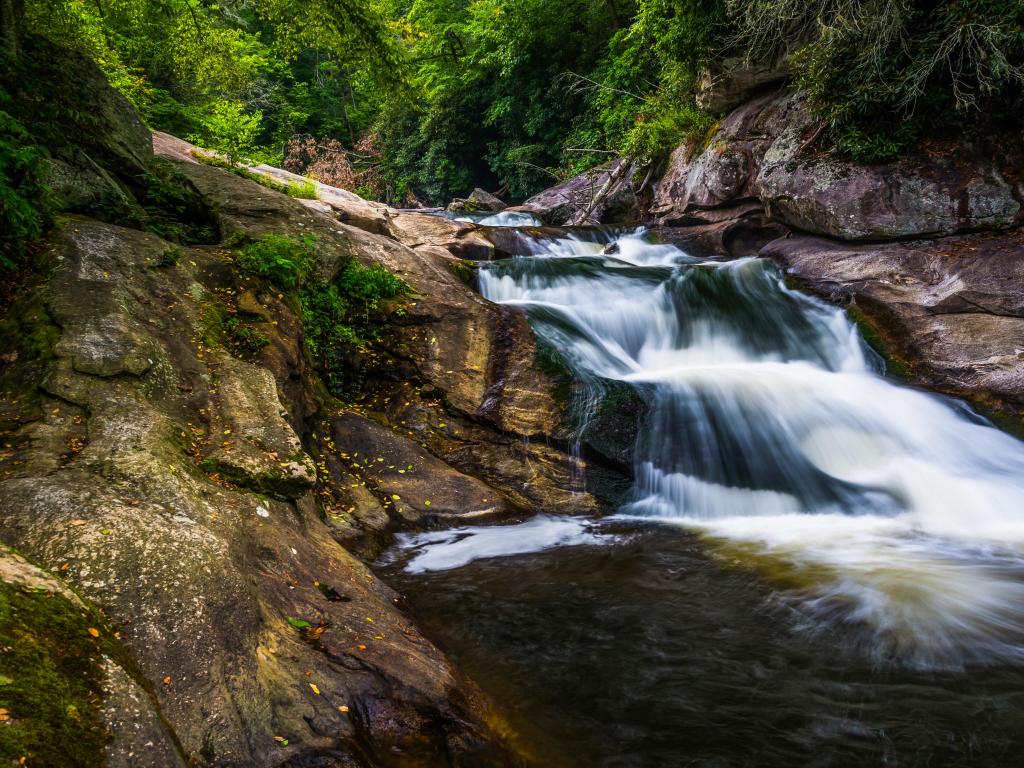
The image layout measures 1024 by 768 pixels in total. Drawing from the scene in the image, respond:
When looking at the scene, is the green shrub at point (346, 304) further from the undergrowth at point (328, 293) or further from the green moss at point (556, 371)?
the green moss at point (556, 371)

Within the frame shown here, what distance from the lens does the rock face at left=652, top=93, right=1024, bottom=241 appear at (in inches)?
A: 331

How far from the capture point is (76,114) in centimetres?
606

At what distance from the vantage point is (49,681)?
1.68 meters

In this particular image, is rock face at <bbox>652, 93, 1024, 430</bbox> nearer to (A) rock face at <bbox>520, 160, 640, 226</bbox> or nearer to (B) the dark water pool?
(A) rock face at <bbox>520, 160, 640, 226</bbox>

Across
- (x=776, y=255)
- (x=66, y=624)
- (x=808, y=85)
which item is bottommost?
(x=66, y=624)

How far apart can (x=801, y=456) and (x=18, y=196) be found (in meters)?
7.49

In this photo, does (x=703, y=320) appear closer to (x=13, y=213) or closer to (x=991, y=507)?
(x=991, y=507)

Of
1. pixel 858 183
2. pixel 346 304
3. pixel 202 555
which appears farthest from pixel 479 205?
pixel 202 555

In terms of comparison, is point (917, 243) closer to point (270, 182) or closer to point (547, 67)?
point (270, 182)

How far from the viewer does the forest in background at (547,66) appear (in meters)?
8.16

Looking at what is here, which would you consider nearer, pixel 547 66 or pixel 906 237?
pixel 906 237

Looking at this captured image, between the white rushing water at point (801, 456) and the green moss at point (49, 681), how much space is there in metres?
3.09

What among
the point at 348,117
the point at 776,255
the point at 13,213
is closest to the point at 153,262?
the point at 13,213

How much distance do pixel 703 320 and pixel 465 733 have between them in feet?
25.3
